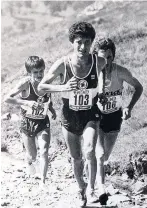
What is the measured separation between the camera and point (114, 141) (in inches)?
197

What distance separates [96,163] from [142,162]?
1.82ft

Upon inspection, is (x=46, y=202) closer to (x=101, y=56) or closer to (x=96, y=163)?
(x=96, y=163)

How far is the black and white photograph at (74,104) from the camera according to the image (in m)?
4.80

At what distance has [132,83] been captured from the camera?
4.92m

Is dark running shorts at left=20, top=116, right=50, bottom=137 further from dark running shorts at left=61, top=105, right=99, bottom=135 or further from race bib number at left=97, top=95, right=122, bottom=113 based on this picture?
race bib number at left=97, top=95, right=122, bottom=113

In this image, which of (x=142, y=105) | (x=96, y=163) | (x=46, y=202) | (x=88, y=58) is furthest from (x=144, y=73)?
(x=46, y=202)

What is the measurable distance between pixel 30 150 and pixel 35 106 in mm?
510

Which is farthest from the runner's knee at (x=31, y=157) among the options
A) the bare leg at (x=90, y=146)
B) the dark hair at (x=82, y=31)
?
the dark hair at (x=82, y=31)

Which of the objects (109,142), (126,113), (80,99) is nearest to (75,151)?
(109,142)

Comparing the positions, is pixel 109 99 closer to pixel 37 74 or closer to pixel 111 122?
pixel 111 122

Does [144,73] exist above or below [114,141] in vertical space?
above

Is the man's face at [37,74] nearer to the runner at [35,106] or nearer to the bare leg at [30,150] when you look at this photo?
the runner at [35,106]

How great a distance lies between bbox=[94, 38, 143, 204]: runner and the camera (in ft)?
16.0

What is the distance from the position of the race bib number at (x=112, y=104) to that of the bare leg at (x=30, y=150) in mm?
895
